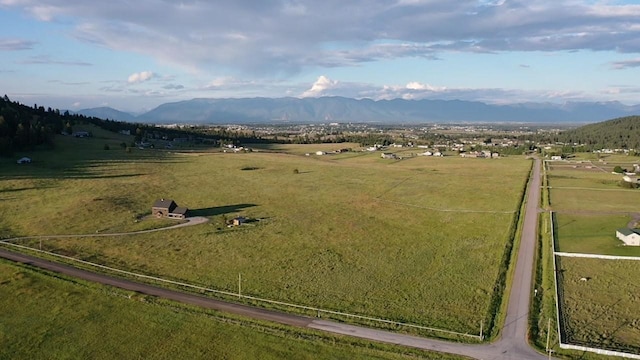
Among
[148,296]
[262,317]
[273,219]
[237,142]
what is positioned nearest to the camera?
[262,317]

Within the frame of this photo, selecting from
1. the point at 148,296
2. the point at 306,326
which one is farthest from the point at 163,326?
A: the point at 306,326

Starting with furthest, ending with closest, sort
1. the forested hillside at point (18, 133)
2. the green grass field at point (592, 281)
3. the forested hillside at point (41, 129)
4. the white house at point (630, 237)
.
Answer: the forested hillside at point (41, 129)
the forested hillside at point (18, 133)
the white house at point (630, 237)
the green grass field at point (592, 281)

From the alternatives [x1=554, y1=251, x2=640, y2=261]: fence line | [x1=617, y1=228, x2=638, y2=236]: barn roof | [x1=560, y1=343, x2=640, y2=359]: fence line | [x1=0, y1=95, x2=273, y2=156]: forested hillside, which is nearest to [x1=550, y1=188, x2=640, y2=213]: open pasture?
[x1=617, y1=228, x2=638, y2=236]: barn roof

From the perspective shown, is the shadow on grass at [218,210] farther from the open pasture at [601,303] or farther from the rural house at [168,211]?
the open pasture at [601,303]

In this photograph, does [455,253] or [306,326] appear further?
[455,253]

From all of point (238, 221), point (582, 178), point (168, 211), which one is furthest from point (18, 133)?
point (582, 178)

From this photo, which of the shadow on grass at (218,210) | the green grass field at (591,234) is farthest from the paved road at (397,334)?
the shadow on grass at (218,210)

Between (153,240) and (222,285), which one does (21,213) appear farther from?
(222,285)
